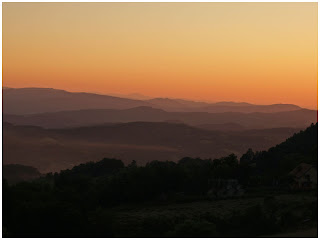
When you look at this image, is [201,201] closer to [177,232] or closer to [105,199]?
[105,199]

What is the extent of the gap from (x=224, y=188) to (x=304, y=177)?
1198 cm

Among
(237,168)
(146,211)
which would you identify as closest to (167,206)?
(146,211)

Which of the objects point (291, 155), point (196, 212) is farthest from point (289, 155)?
point (196, 212)

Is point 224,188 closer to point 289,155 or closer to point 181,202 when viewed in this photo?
point 181,202

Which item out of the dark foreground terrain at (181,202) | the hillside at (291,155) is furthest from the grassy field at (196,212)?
the hillside at (291,155)

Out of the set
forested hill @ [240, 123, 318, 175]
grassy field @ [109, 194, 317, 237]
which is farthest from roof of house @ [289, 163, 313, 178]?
grassy field @ [109, 194, 317, 237]

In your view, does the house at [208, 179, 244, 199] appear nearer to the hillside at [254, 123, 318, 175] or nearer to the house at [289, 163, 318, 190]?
the house at [289, 163, 318, 190]

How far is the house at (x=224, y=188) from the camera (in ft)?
293

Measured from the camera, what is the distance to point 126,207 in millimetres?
86188

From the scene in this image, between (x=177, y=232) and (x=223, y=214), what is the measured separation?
1725 centimetres

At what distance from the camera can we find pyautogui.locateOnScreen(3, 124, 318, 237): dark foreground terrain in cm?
5228

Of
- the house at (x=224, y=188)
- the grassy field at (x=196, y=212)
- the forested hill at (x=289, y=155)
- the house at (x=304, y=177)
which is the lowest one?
the grassy field at (x=196, y=212)

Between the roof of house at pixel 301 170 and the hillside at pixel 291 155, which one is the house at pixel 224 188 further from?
the hillside at pixel 291 155

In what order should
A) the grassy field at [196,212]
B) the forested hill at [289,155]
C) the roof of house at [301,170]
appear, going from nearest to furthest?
the grassy field at [196,212]
the roof of house at [301,170]
the forested hill at [289,155]
